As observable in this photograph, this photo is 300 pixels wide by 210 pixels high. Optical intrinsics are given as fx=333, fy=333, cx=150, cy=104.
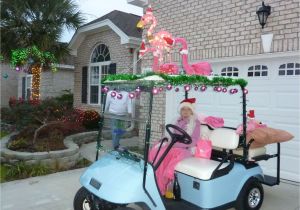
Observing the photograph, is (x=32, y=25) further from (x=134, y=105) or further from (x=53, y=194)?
(x=134, y=105)

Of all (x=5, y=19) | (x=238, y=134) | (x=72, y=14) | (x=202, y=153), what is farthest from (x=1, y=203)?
(x=72, y=14)

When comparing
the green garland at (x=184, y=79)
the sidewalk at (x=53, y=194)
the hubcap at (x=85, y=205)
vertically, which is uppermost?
the green garland at (x=184, y=79)

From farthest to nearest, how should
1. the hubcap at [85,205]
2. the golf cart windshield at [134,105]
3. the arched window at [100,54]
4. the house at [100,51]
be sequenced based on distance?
the arched window at [100,54], the house at [100,51], the hubcap at [85,205], the golf cart windshield at [134,105]

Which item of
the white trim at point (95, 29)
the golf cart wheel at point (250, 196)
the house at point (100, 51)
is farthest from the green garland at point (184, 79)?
the white trim at point (95, 29)

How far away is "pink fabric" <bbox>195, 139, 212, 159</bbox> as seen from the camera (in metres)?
4.43

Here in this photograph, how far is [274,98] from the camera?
19.8 ft

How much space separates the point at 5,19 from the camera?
10383 mm

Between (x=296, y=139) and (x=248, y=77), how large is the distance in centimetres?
146

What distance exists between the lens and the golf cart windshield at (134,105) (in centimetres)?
358

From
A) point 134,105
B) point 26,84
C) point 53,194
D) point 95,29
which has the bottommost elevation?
point 53,194

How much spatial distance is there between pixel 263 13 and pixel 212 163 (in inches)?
123

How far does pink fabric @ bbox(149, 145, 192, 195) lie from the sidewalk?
1.46 m

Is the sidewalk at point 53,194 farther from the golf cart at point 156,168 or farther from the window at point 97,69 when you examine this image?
the window at point 97,69

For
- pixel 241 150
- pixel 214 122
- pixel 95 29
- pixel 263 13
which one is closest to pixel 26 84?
pixel 95 29
